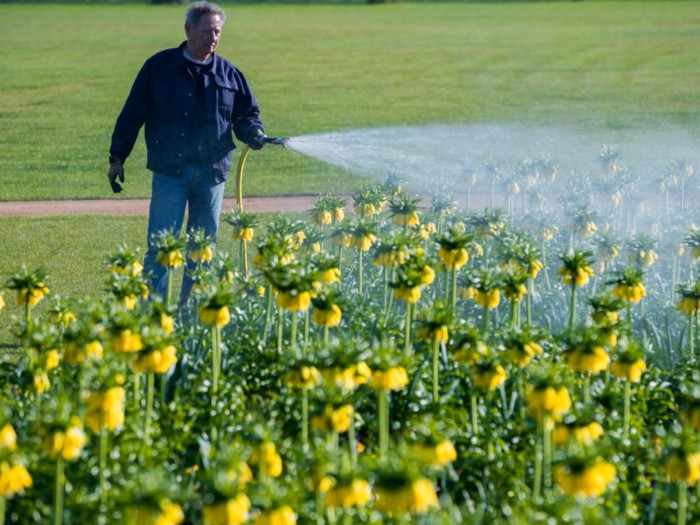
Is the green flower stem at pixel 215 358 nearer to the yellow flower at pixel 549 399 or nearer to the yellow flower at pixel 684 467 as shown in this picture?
the yellow flower at pixel 549 399

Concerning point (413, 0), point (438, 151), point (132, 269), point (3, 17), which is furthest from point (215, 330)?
point (413, 0)

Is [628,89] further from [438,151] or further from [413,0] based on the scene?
[413,0]

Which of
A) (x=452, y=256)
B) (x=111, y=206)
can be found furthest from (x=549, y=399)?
(x=111, y=206)

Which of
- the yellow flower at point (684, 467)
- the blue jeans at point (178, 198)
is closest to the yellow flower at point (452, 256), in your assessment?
the yellow flower at point (684, 467)

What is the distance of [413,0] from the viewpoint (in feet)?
171

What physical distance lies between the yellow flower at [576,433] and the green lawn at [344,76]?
8464 mm

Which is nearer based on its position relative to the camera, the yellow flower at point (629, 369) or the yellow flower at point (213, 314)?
the yellow flower at point (629, 369)

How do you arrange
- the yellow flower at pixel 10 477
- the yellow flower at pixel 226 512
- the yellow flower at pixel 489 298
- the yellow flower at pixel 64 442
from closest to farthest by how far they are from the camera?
the yellow flower at pixel 226 512 < the yellow flower at pixel 10 477 < the yellow flower at pixel 64 442 < the yellow flower at pixel 489 298

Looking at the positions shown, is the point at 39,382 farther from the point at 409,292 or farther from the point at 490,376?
the point at 490,376

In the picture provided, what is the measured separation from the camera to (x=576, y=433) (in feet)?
9.44

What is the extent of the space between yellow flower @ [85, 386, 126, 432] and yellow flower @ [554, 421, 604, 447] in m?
1.34

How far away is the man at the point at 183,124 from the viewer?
18.9 ft

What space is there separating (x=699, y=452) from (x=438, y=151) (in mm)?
11879

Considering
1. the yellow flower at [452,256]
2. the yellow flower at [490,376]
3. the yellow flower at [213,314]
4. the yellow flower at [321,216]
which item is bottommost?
the yellow flower at [490,376]
